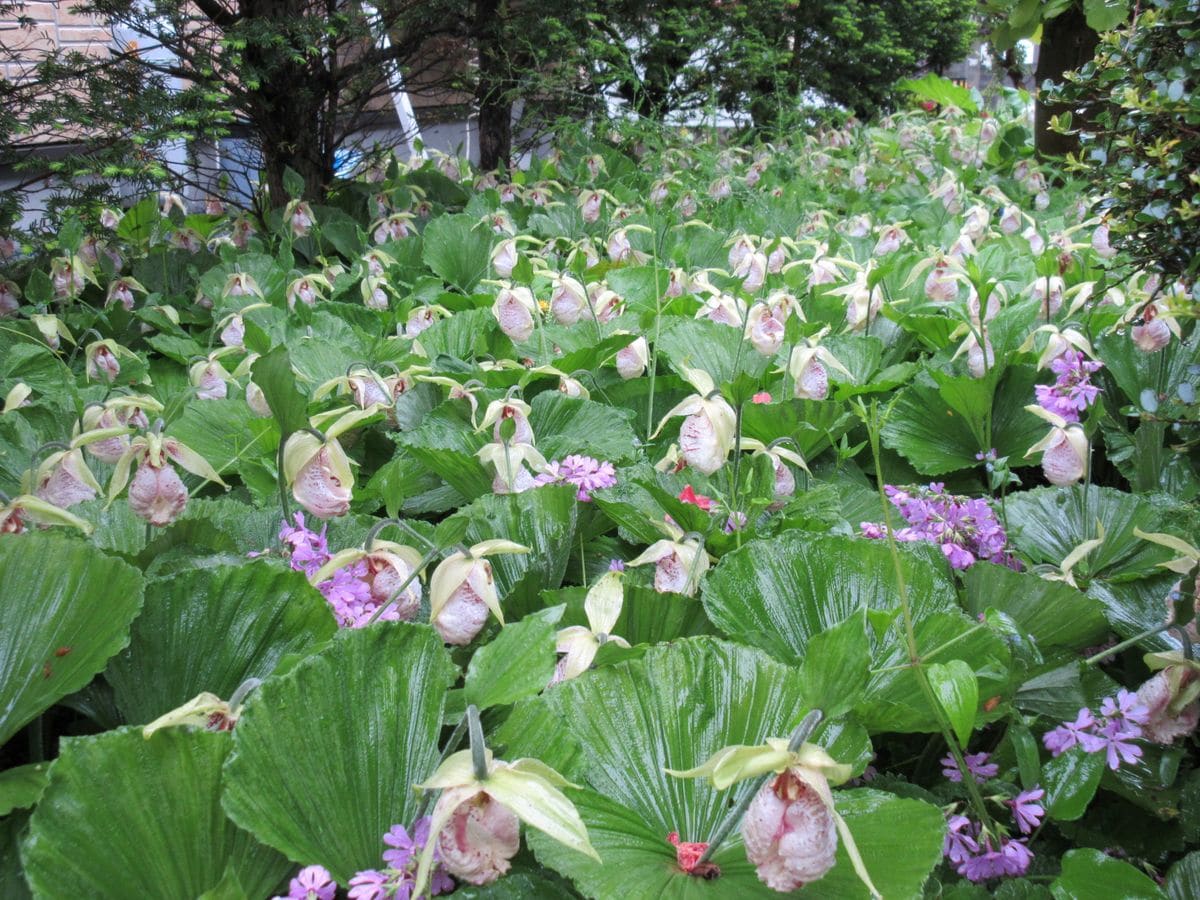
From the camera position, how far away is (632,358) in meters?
1.60

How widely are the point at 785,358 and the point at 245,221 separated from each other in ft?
6.73

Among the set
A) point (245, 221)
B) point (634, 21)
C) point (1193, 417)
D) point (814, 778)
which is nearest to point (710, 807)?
point (814, 778)

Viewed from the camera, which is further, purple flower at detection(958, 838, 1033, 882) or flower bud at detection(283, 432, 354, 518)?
flower bud at detection(283, 432, 354, 518)

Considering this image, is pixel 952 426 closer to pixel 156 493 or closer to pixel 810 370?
pixel 810 370

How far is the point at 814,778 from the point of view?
0.53m

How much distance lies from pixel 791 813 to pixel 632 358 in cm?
112

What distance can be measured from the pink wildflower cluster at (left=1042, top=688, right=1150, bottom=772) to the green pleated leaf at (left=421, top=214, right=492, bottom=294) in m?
1.95

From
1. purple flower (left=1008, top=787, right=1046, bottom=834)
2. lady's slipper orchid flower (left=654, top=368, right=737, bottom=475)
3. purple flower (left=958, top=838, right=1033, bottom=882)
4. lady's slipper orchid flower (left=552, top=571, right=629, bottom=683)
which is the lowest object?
purple flower (left=958, top=838, right=1033, bottom=882)

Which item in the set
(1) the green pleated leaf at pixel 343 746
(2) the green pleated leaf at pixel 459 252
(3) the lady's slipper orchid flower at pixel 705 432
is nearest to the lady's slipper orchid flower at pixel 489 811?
(1) the green pleated leaf at pixel 343 746

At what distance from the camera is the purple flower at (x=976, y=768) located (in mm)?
796

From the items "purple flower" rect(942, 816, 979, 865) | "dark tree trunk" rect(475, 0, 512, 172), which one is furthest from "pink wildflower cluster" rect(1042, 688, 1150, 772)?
"dark tree trunk" rect(475, 0, 512, 172)

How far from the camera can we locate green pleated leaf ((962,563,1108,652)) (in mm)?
946

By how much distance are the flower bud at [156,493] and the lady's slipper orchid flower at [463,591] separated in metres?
0.28

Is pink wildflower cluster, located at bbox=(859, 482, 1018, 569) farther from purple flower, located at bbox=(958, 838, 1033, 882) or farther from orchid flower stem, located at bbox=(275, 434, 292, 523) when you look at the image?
orchid flower stem, located at bbox=(275, 434, 292, 523)
